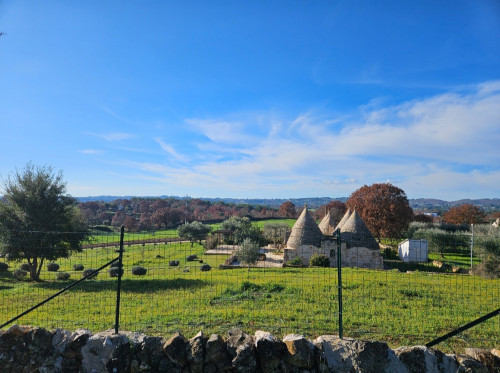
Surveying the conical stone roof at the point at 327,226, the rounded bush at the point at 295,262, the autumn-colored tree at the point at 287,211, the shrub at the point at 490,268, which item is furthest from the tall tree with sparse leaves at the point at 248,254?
the autumn-colored tree at the point at 287,211

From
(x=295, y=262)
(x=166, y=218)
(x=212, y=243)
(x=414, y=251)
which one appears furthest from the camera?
(x=166, y=218)

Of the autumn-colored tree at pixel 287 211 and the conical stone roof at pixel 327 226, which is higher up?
the autumn-colored tree at pixel 287 211

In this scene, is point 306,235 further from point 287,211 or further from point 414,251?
point 287,211

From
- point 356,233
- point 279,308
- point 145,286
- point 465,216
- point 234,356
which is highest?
point 465,216

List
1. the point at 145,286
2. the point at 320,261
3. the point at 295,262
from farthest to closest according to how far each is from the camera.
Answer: the point at 295,262
the point at 320,261
the point at 145,286

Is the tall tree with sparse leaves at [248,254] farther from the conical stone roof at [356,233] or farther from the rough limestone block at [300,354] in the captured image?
the rough limestone block at [300,354]

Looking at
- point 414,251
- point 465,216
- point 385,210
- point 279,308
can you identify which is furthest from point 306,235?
point 465,216

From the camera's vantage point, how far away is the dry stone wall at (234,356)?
14.8 ft

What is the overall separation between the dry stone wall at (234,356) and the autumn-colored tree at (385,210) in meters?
33.5

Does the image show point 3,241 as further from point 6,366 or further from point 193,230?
point 193,230

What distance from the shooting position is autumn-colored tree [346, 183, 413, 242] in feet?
122

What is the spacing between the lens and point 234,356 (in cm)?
458

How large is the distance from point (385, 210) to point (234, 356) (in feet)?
122

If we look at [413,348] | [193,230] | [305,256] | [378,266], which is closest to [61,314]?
[413,348]
